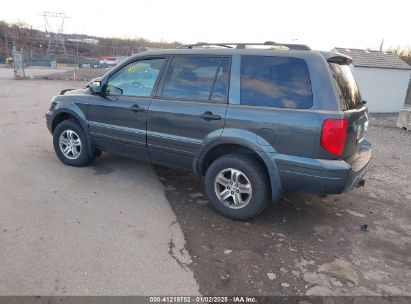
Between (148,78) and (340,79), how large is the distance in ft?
7.96

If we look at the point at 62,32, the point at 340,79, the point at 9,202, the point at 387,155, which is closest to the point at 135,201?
the point at 9,202

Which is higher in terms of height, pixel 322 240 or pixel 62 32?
pixel 62 32

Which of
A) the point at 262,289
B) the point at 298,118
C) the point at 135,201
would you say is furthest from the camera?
the point at 135,201

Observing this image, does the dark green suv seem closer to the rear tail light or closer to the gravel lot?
the rear tail light

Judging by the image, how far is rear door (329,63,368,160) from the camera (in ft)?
11.4

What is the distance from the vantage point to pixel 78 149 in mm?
5418

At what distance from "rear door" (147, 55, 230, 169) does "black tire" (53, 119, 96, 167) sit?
131 centimetres

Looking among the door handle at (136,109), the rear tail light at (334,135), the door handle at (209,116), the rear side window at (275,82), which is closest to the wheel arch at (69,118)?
the door handle at (136,109)

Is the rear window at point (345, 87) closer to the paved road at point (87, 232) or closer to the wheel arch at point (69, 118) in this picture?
the paved road at point (87, 232)

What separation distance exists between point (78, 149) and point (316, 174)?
3.73m

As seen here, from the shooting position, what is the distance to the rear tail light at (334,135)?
3293mm

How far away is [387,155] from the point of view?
743 cm

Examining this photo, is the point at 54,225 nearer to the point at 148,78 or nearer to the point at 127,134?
the point at 127,134

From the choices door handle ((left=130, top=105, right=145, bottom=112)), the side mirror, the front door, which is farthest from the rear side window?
the side mirror
